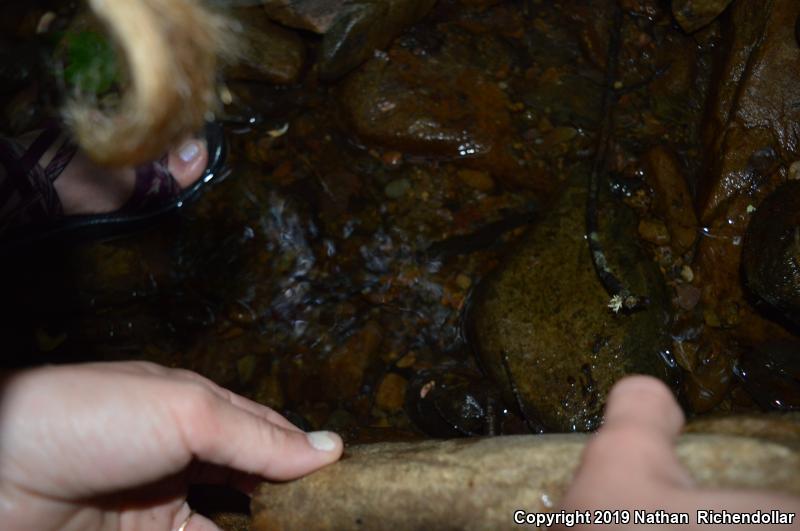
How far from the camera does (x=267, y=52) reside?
11.7 feet

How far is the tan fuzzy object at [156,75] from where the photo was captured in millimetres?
1060

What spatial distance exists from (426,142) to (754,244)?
1810 mm

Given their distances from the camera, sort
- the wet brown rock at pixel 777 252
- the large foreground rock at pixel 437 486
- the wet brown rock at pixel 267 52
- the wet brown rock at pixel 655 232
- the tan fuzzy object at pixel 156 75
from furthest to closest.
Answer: the wet brown rock at pixel 267 52 → the wet brown rock at pixel 655 232 → the wet brown rock at pixel 777 252 → the large foreground rock at pixel 437 486 → the tan fuzzy object at pixel 156 75

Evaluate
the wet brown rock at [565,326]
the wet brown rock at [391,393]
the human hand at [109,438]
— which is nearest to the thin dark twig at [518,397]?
the wet brown rock at [565,326]

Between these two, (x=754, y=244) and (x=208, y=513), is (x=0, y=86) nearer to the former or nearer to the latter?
(x=208, y=513)

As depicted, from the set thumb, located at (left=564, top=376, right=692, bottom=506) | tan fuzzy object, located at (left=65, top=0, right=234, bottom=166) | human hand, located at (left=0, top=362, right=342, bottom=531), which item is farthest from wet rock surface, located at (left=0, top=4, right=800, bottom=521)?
tan fuzzy object, located at (left=65, top=0, right=234, bottom=166)

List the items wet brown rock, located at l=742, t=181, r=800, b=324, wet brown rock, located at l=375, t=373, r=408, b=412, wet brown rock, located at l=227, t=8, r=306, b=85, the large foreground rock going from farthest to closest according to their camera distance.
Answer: wet brown rock, located at l=227, t=8, r=306, b=85
wet brown rock, located at l=375, t=373, r=408, b=412
wet brown rock, located at l=742, t=181, r=800, b=324
the large foreground rock

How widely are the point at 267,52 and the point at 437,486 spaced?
2.78 m

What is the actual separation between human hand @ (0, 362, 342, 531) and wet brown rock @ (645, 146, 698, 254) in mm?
2341

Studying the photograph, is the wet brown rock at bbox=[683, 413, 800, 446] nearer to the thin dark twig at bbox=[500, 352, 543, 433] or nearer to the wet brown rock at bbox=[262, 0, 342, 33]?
the thin dark twig at bbox=[500, 352, 543, 433]

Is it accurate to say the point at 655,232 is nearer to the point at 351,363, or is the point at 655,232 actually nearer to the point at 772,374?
the point at 772,374

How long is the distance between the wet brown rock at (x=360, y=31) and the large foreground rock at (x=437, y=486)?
240 centimetres

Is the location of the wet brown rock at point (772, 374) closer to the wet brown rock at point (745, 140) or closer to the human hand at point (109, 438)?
the wet brown rock at point (745, 140)

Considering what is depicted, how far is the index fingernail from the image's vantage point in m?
1.96
